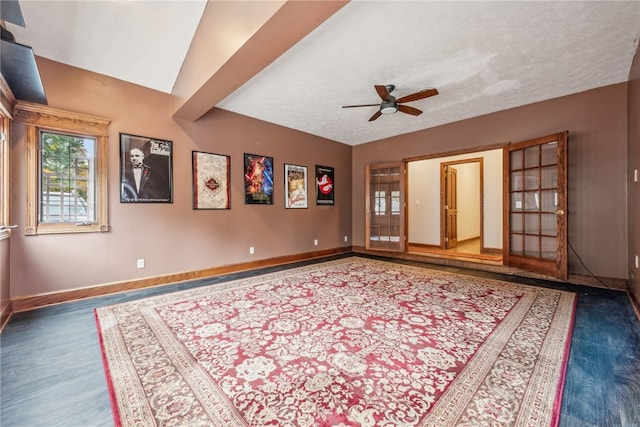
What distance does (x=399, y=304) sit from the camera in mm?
2992

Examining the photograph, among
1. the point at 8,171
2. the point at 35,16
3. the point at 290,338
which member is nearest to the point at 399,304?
the point at 290,338

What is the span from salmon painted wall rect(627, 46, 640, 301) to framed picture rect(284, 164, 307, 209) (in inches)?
191

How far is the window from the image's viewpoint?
300 cm

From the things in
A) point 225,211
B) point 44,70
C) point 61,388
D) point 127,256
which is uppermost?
point 44,70

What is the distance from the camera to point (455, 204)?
7.37 metres

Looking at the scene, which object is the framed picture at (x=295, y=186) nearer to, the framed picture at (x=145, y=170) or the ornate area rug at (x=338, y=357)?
the framed picture at (x=145, y=170)

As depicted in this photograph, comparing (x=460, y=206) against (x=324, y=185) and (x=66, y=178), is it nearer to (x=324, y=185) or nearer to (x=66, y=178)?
(x=324, y=185)

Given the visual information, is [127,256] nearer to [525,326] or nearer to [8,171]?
[8,171]

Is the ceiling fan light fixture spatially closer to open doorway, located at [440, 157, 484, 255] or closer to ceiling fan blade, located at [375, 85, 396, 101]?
ceiling fan blade, located at [375, 85, 396, 101]

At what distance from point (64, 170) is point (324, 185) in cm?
445

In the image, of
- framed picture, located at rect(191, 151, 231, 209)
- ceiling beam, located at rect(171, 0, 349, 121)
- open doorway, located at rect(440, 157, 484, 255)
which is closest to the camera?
ceiling beam, located at rect(171, 0, 349, 121)

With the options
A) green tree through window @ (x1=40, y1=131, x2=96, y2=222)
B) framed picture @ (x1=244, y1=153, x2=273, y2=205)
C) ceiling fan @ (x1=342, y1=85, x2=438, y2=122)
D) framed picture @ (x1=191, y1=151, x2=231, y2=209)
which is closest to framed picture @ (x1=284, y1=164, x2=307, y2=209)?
framed picture @ (x1=244, y1=153, x2=273, y2=205)

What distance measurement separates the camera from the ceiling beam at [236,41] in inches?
79.4

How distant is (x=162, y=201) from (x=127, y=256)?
88cm
